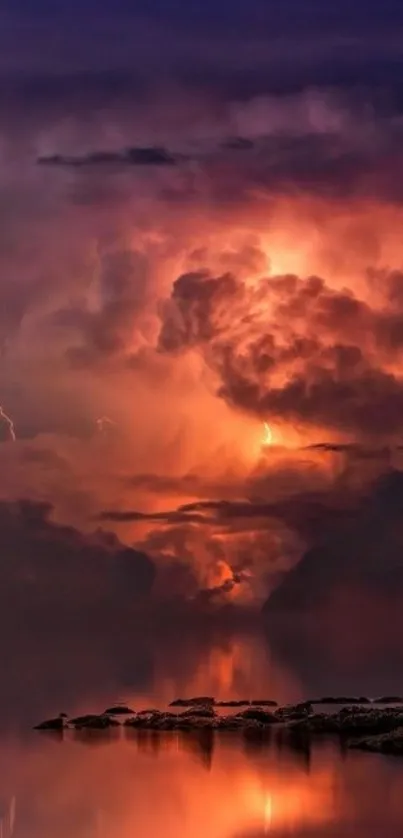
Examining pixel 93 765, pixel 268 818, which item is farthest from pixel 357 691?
pixel 268 818

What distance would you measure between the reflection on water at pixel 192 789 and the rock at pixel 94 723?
2941 millimetres

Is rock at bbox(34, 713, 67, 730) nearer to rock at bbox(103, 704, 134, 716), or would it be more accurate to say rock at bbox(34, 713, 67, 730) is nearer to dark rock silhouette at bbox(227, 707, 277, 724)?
rock at bbox(103, 704, 134, 716)

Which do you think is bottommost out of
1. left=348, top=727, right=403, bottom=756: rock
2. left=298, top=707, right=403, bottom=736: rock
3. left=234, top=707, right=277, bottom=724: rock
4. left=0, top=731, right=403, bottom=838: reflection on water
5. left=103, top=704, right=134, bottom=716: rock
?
left=0, top=731, right=403, bottom=838: reflection on water

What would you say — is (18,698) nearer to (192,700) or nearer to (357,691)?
(192,700)

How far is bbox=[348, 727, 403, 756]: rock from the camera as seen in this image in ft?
152

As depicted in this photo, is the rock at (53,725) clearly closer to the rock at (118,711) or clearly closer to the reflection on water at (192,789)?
the reflection on water at (192,789)

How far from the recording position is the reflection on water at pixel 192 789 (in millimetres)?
34562

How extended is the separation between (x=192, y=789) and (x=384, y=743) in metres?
9.90

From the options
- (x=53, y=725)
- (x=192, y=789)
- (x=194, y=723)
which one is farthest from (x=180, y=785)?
(x=53, y=725)

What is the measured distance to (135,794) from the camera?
39.6m

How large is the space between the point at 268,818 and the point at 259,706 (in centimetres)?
2744

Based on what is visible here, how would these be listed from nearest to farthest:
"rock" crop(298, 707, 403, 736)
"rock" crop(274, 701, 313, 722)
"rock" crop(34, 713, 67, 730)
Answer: "rock" crop(298, 707, 403, 736)
"rock" crop(34, 713, 67, 730)
"rock" crop(274, 701, 313, 722)

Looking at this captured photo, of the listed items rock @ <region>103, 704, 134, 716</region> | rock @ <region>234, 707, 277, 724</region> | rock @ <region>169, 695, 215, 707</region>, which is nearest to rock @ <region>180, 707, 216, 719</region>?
rock @ <region>234, 707, 277, 724</region>

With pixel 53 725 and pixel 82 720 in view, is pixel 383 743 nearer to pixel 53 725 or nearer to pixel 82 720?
pixel 82 720
